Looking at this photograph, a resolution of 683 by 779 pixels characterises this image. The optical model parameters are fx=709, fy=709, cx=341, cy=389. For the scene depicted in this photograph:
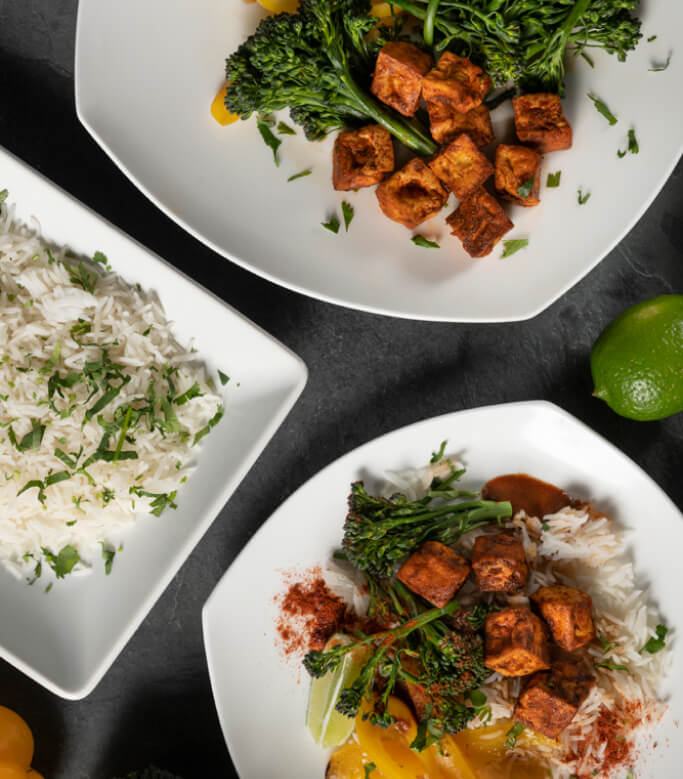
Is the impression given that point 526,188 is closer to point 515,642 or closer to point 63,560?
point 515,642

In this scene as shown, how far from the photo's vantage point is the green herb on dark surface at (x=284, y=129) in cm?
242

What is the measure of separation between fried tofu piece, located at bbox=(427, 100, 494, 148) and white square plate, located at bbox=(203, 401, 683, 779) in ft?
2.92

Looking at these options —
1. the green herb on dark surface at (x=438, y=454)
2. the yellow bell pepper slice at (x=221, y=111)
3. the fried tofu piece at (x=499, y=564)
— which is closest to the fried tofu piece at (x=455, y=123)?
the yellow bell pepper slice at (x=221, y=111)

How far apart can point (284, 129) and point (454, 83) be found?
2.01 ft

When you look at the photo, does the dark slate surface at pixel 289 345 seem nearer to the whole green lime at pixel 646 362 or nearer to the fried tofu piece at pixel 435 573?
the whole green lime at pixel 646 362

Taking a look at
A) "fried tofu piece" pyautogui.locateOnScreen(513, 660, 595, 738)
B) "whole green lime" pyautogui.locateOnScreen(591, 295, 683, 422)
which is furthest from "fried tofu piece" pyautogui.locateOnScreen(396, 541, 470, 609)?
"whole green lime" pyautogui.locateOnScreen(591, 295, 683, 422)

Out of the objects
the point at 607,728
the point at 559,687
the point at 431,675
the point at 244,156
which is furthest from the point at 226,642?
the point at 244,156

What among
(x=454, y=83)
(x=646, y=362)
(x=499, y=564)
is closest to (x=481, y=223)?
(x=454, y=83)

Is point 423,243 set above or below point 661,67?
below

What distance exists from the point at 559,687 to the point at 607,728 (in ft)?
0.94

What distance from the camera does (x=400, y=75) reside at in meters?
2.13

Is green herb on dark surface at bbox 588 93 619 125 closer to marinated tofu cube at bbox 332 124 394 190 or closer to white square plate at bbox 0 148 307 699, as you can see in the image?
marinated tofu cube at bbox 332 124 394 190

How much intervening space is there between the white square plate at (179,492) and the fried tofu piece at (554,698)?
120cm

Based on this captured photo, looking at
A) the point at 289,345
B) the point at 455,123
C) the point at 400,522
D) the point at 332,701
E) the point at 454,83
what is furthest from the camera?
the point at 289,345
